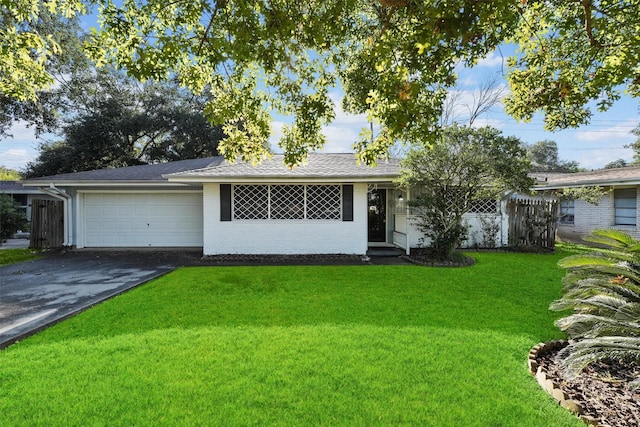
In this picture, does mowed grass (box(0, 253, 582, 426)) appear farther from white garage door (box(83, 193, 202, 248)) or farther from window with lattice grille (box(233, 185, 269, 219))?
white garage door (box(83, 193, 202, 248))

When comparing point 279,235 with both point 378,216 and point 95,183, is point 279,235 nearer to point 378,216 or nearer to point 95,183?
point 378,216

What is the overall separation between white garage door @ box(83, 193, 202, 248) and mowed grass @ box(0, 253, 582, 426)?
6.11 metres

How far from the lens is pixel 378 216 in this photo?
12797mm

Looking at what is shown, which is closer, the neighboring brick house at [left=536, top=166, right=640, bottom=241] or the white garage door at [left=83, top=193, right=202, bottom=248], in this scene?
the white garage door at [left=83, top=193, right=202, bottom=248]

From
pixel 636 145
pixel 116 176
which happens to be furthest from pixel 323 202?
pixel 636 145

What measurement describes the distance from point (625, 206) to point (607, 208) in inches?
23.3

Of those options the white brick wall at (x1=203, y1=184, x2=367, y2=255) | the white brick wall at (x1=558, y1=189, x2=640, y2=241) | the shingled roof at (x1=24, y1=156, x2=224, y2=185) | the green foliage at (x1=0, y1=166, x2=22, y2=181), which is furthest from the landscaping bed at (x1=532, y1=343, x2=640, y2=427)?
the green foliage at (x1=0, y1=166, x2=22, y2=181)

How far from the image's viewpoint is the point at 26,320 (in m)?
5.09

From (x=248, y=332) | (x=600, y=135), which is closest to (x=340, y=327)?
(x=248, y=332)

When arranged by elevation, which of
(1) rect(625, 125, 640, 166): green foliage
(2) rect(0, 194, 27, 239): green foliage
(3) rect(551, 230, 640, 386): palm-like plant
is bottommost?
(3) rect(551, 230, 640, 386): palm-like plant

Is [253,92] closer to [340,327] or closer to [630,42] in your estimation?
[340,327]

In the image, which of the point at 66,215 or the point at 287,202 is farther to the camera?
the point at 66,215

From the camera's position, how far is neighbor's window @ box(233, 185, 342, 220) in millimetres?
10836

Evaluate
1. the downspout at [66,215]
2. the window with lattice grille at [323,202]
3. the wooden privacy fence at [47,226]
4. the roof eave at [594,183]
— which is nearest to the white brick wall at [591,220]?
the roof eave at [594,183]
